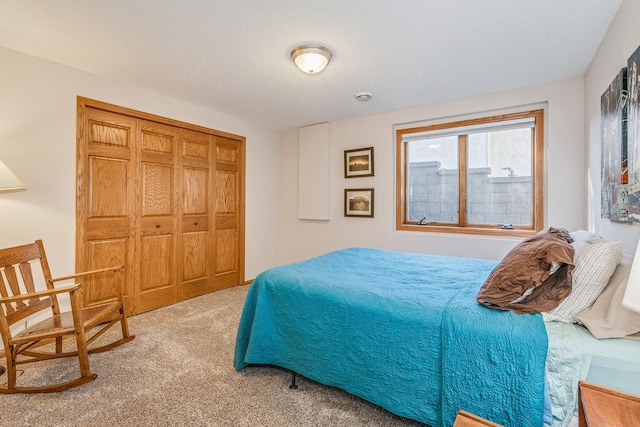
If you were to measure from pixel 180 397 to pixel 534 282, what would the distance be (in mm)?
2063

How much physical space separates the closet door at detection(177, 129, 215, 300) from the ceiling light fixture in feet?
6.46

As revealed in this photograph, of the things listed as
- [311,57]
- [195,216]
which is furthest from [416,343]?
[195,216]

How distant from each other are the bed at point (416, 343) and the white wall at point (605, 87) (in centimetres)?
84

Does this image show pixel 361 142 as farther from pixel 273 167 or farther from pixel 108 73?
pixel 108 73

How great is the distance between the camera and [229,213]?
14.0ft

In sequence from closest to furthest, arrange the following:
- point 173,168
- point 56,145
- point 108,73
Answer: point 56,145 < point 108,73 < point 173,168

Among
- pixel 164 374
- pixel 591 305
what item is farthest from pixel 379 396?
pixel 164 374

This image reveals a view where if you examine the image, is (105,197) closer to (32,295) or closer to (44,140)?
(44,140)

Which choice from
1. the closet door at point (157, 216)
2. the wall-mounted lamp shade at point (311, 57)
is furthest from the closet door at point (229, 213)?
the wall-mounted lamp shade at point (311, 57)

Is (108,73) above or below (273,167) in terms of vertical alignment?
above

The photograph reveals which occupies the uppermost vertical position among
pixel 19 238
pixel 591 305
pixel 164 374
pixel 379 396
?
pixel 19 238

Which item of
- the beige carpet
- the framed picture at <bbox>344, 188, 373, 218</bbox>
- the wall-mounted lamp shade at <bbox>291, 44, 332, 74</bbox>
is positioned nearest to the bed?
the beige carpet

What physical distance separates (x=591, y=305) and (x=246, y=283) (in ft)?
12.9

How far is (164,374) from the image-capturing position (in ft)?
6.96
